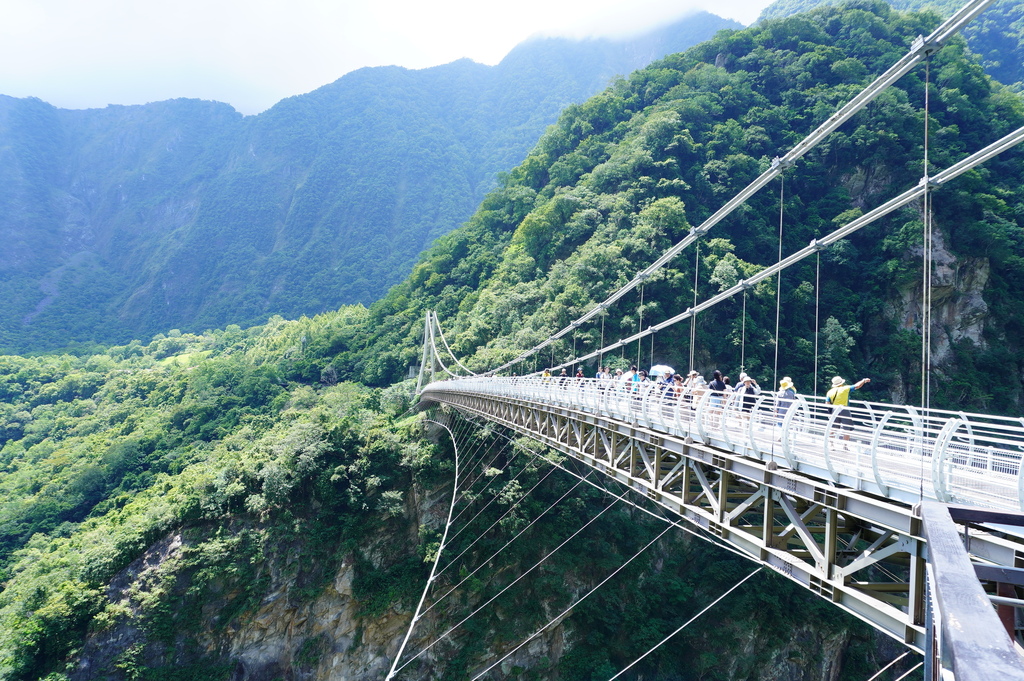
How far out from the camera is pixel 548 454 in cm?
2814

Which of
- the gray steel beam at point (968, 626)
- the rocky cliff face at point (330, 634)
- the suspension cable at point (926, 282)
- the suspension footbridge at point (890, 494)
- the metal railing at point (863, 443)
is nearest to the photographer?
the gray steel beam at point (968, 626)

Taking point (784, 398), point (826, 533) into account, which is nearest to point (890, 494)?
point (826, 533)

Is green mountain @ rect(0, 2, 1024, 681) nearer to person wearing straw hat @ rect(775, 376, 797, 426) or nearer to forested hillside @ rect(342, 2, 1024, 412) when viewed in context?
forested hillside @ rect(342, 2, 1024, 412)

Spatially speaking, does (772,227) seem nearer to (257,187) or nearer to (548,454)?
(548,454)

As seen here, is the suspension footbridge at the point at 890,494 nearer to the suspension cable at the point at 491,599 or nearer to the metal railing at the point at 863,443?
the metal railing at the point at 863,443

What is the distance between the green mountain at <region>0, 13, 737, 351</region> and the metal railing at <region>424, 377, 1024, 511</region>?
374ft

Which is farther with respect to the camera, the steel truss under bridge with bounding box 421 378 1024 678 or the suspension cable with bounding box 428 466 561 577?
the suspension cable with bounding box 428 466 561 577

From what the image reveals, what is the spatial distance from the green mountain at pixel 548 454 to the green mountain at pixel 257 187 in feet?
241

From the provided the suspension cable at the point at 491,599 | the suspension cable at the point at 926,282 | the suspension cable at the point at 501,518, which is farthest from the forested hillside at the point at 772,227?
the suspension cable at the point at 926,282

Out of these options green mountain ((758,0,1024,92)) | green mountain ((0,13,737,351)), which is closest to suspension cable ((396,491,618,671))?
green mountain ((758,0,1024,92))

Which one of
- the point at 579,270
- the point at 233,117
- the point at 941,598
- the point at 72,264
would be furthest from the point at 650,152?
the point at 233,117

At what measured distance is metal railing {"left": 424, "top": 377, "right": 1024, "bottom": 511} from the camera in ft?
17.2

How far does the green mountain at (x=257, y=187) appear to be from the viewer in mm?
123688

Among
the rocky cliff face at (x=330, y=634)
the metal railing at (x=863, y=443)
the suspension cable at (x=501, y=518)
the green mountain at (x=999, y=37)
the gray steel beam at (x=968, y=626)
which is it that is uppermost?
the green mountain at (x=999, y=37)
